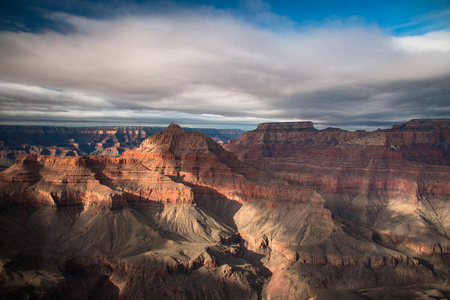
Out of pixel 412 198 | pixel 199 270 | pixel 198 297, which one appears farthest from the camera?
pixel 412 198

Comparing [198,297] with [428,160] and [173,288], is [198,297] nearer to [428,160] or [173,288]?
[173,288]

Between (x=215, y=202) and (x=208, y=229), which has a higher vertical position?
(x=215, y=202)

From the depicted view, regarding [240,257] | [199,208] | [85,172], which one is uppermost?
[85,172]

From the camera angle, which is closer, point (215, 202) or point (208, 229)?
point (208, 229)

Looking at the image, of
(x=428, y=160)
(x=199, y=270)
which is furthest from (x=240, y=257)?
(x=428, y=160)

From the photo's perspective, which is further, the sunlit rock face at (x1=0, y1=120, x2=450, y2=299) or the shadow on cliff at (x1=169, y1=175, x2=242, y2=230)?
the shadow on cliff at (x1=169, y1=175, x2=242, y2=230)

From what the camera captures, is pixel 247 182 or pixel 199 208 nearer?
pixel 199 208

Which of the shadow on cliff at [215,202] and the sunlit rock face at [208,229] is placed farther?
the shadow on cliff at [215,202]

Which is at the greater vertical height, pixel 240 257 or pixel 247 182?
pixel 247 182
